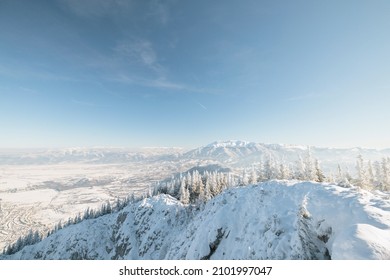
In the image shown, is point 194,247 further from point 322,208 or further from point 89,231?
point 89,231

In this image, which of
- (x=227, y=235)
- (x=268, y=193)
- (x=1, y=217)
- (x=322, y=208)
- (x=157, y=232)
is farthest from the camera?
(x=1, y=217)

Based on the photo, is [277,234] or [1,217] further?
[1,217]
